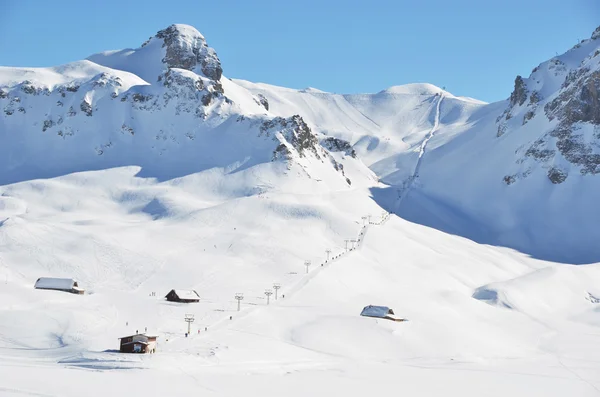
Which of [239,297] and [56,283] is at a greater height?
[56,283]

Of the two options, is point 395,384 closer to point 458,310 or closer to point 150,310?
point 150,310

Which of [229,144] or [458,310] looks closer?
[458,310]

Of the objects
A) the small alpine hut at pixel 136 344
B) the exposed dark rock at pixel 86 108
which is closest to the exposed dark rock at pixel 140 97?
the exposed dark rock at pixel 86 108

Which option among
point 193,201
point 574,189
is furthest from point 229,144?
point 574,189

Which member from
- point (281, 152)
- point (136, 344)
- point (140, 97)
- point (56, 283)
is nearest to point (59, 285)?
point (56, 283)

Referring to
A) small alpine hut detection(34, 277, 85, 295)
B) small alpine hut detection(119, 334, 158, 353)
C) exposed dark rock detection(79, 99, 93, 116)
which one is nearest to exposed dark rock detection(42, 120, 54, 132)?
exposed dark rock detection(79, 99, 93, 116)

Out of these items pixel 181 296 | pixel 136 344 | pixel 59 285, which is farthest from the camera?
pixel 59 285

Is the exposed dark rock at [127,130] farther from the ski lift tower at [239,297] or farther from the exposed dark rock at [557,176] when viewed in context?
the exposed dark rock at [557,176]

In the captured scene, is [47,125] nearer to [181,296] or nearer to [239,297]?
[181,296]
